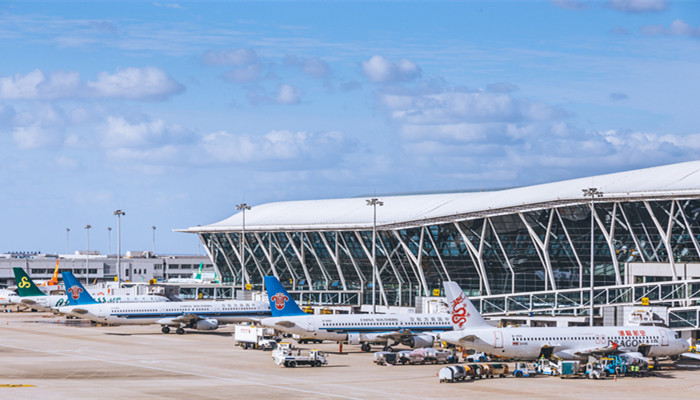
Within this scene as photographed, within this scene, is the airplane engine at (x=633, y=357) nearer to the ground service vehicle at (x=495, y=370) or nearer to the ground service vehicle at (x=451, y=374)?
the ground service vehicle at (x=495, y=370)

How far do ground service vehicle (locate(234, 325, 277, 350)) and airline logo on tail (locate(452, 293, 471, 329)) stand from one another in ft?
71.9

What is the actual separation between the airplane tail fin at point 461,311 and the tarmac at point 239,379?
383 cm

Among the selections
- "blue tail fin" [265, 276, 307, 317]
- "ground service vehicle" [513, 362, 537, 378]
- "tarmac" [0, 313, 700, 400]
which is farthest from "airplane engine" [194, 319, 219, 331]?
"ground service vehicle" [513, 362, 537, 378]

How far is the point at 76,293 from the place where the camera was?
114 m

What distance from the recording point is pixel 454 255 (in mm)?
121438

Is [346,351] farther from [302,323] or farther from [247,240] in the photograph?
[247,240]

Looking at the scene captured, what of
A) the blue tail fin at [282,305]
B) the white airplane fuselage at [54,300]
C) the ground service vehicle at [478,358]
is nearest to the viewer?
the ground service vehicle at [478,358]

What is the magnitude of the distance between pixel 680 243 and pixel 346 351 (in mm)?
36981

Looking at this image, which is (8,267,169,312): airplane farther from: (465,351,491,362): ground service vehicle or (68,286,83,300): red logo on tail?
(465,351,491,362): ground service vehicle

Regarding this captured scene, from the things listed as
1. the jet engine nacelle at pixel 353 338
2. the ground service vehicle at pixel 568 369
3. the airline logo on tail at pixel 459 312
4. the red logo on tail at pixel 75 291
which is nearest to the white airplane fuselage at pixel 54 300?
the red logo on tail at pixel 75 291

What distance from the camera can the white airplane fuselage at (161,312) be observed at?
108m

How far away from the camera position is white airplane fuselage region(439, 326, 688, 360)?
225 ft

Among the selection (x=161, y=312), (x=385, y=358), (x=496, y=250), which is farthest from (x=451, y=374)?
(x=496, y=250)

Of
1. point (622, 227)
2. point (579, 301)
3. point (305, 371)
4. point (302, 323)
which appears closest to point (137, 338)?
point (302, 323)
